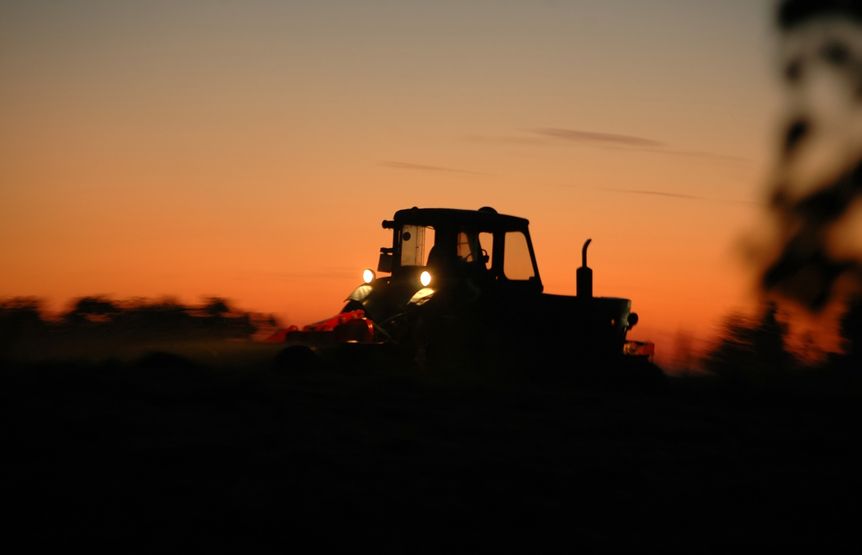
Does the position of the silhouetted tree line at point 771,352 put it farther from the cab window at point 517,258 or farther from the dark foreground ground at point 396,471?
the dark foreground ground at point 396,471

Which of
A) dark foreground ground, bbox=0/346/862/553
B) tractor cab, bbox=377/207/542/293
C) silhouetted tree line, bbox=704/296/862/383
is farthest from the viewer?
silhouetted tree line, bbox=704/296/862/383

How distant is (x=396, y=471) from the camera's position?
18.7ft

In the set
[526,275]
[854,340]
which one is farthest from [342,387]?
[854,340]

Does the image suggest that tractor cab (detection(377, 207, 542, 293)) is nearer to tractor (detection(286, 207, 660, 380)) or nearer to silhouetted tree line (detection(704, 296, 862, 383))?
tractor (detection(286, 207, 660, 380))

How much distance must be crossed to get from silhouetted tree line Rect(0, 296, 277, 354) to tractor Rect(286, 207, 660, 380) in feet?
10.4

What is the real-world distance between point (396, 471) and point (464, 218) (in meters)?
7.63

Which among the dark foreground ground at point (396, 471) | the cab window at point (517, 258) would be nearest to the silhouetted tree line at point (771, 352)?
the cab window at point (517, 258)

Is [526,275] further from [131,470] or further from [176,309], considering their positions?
[131,470]

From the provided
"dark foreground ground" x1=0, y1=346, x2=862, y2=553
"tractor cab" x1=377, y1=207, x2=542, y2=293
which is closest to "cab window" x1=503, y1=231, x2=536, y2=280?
"tractor cab" x1=377, y1=207, x2=542, y2=293

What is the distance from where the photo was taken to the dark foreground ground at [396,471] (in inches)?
181

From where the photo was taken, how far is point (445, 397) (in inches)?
360

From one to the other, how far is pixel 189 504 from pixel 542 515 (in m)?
1.68

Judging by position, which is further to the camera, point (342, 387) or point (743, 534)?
point (342, 387)

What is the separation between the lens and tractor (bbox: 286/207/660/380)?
38.7 ft
